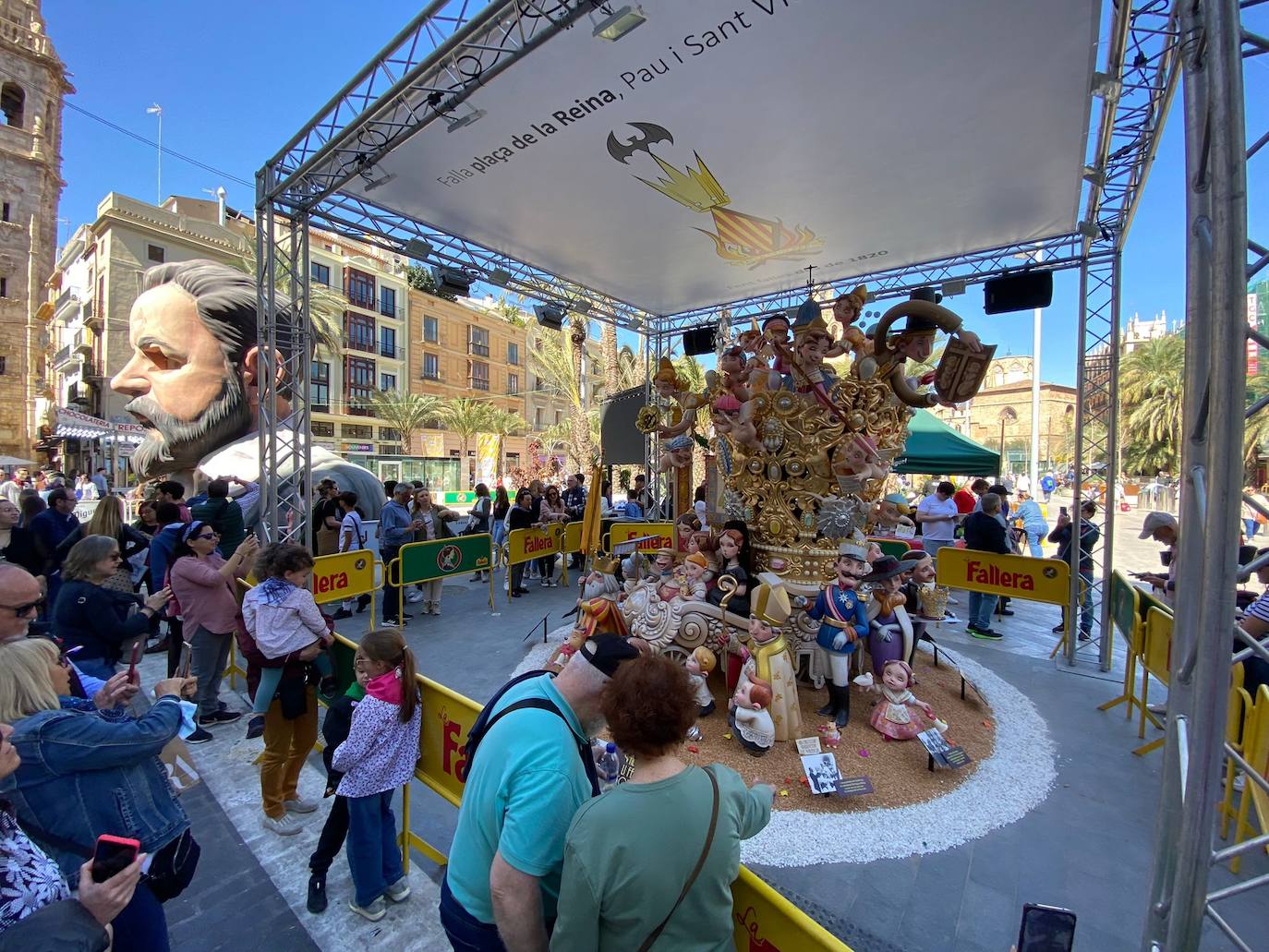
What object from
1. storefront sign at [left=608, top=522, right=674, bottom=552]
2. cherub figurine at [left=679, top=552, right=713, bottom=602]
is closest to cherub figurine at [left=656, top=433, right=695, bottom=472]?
cherub figurine at [left=679, top=552, right=713, bottom=602]

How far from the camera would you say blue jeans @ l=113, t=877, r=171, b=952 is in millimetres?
1905

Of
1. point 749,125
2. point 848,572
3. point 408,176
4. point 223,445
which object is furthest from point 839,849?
point 223,445

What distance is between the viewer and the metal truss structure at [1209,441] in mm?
1772

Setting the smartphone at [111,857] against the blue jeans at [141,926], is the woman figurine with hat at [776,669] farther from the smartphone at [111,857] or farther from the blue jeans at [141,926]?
the smartphone at [111,857]

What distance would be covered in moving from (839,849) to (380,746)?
2757 millimetres

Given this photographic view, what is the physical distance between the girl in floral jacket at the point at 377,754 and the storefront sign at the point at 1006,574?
24.4ft

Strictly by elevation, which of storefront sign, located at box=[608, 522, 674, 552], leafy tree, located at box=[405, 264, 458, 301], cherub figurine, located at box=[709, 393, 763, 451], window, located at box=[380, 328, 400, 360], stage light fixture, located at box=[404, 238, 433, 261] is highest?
leafy tree, located at box=[405, 264, 458, 301]

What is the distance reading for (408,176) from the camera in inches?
264

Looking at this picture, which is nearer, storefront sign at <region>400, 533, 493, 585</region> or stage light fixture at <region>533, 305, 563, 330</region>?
storefront sign at <region>400, 533, 493, 585</region>

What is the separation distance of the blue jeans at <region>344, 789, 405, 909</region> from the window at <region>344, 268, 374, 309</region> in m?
37.9

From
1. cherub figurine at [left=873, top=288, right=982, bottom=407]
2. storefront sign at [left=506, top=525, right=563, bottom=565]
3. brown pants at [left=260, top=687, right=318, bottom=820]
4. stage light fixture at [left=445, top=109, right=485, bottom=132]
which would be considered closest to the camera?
brown pants at [left=260, top=687, right=318, bottom=820]

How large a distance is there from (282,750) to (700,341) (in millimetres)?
10058

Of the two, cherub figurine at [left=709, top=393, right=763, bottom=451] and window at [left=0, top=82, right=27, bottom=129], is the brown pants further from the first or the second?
window at [left=0, top=82, right=27, bottom=129]

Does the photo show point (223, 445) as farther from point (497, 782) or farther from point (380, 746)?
point (497, 782)
